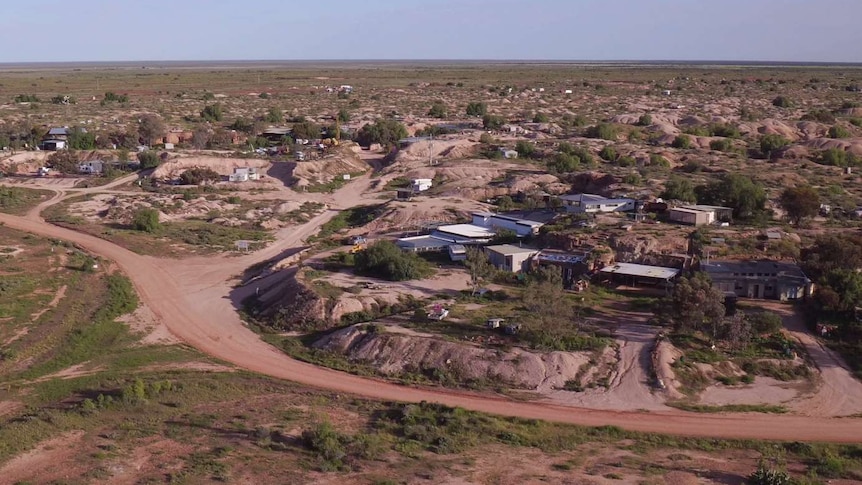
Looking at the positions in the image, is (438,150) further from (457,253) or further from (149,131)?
(457,253)

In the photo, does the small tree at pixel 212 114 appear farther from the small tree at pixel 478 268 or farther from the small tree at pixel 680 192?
the small tree at pixel 478 268

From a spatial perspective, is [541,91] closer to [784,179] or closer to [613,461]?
[784,179]

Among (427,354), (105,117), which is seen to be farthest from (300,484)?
(105,117)

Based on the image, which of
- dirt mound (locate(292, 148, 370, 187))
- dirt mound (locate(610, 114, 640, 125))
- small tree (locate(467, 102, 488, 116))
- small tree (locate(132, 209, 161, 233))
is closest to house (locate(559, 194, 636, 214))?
dirt mound (locate(292, 148, 370, 187))

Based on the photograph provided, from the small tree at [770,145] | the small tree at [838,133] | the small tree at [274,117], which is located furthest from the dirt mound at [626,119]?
the small tree at [274,117]

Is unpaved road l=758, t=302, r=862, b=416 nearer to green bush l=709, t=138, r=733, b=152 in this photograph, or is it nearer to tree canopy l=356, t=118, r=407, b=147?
green bush l=709, t=138, r=733, b=152
